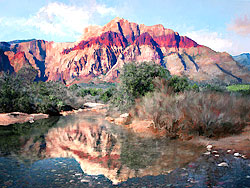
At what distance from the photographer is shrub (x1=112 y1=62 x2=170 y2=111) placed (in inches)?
794

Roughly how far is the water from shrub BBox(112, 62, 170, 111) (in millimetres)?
9897

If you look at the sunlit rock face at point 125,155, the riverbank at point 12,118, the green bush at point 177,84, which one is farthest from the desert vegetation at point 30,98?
the green bush at point 177,84

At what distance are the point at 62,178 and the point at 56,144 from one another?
535 centimetres

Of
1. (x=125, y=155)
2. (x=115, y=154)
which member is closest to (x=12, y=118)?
(x=115, y=154)

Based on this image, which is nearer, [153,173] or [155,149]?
[153,173]

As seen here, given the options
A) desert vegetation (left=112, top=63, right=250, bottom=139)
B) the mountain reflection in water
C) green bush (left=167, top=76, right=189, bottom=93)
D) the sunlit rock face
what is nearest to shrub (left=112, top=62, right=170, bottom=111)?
green bush (left=167, top=76, right=189, bottom=93)

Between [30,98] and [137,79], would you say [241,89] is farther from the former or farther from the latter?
[30,98]

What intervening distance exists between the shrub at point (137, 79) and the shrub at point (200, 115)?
243 inches

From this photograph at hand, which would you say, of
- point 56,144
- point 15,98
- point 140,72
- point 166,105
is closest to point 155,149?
point 166,105

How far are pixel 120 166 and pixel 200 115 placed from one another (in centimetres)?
527

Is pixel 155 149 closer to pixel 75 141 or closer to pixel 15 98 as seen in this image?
pixel 75 141

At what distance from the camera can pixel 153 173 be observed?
21.1ft

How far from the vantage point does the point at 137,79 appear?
20.1m

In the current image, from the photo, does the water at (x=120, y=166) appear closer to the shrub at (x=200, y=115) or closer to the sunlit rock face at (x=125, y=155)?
the sunlit rock face at (x=125, y=155)
